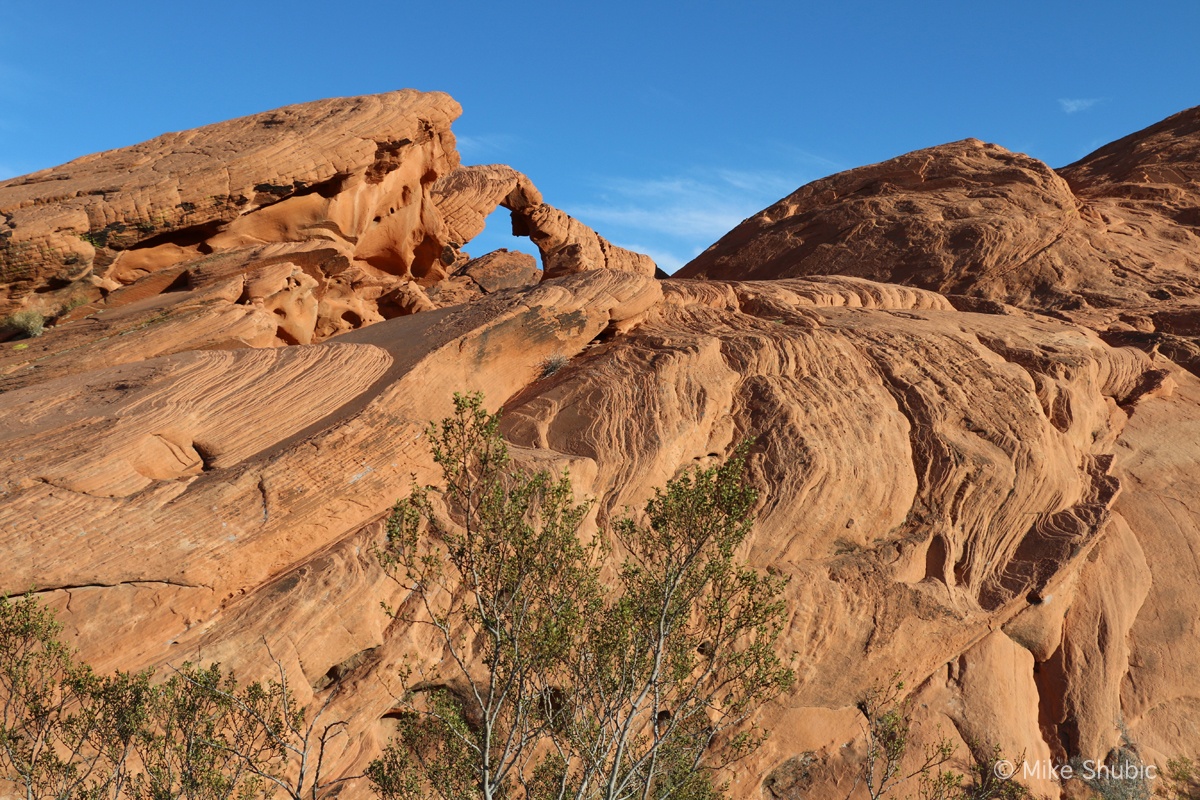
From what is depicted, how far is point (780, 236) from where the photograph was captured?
137 feet

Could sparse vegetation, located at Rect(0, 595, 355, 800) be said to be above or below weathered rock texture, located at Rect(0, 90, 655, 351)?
below

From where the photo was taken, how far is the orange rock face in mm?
16297

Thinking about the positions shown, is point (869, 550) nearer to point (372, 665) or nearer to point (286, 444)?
point (372, 665)

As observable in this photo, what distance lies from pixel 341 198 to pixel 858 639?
61.4 feet

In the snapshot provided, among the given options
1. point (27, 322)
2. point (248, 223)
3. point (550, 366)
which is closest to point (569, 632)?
point (550, 366)

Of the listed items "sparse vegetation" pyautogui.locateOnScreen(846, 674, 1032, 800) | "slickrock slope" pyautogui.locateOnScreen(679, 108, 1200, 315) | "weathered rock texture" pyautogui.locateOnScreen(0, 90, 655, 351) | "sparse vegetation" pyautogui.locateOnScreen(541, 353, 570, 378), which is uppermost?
"weathered rock texture" pyautogui.locateOnScreen(0, 90, 655, 351)

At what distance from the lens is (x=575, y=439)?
20828 mm

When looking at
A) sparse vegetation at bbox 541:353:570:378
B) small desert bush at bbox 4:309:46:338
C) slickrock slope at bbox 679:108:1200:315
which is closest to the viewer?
sparse vegetation at bbox 541:353:570:378

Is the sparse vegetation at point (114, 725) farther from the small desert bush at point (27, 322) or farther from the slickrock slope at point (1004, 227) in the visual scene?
the slickrock slope at point (1004, 227)

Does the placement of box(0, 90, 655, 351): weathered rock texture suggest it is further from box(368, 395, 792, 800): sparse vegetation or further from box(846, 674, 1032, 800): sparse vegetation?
box(846, 674, 1032, 800): sparse vegetation

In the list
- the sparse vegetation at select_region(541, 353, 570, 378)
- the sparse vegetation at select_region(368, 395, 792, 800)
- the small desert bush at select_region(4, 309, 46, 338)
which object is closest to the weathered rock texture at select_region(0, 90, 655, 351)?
the small desert bush at select_region(4, 309, 46, 338)

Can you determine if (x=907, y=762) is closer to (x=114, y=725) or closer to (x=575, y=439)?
(x=575, y=439)

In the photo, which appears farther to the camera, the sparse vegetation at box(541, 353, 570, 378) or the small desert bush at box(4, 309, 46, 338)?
the small desert bush at box(4, 309, 46, 338)

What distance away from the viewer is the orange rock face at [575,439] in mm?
16297
